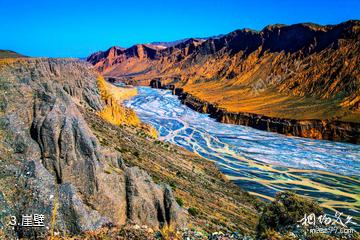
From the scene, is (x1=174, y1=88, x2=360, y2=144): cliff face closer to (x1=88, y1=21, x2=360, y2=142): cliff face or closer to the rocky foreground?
(x1=88, y1=21, x2=360, y2=142): cliff face

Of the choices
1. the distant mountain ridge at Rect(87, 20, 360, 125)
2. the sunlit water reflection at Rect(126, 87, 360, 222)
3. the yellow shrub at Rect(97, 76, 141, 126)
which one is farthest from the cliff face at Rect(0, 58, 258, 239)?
the distant mountain ridge at Rect(87, 20, 360, 125)

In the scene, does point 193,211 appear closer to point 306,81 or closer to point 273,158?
point 273,158

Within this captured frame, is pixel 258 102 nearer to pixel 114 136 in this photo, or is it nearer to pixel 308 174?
pixel 308 174

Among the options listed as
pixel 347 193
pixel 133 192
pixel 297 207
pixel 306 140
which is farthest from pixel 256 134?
pixel 133 192

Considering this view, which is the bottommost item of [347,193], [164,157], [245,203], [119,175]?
[347,193]

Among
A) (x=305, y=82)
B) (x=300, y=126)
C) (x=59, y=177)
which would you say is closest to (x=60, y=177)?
(x=59, y=177)

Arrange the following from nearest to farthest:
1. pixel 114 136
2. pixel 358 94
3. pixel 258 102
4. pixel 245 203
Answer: pixel 245 203 < pixel 114 136 < pixel 358 94 < pixel 258 102

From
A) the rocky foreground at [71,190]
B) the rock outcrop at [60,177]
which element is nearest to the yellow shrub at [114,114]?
the rocky foreground at [71,190]

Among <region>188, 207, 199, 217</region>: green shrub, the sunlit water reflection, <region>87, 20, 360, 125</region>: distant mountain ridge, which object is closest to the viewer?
<region>188, 207, 199, 217</region>: green shrub
